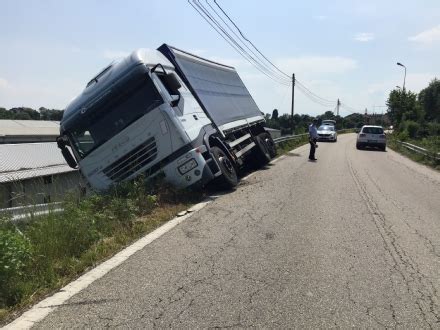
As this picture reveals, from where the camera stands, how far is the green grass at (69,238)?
14.5 ft

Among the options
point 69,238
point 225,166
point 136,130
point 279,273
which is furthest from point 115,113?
point 279,273

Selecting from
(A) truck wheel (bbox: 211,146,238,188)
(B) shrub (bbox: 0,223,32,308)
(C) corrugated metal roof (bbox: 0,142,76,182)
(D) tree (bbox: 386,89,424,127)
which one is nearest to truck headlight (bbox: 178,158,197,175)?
(A) truck wheel (bbox: 211,146,238,188)

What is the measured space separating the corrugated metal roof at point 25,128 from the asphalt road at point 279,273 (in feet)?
126

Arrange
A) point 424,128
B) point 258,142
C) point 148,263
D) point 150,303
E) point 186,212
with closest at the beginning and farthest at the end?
point 150,303 → point 148,263 → point 186,212 → point 258,142 → point 424,128

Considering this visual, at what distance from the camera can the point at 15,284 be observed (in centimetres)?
437

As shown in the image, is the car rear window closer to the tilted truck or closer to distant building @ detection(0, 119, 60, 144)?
the tilted truck

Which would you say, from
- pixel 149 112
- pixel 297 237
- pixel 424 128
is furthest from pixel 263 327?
pixel 424 128

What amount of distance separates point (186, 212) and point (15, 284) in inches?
166

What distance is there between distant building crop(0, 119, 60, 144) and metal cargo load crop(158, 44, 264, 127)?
29885mm

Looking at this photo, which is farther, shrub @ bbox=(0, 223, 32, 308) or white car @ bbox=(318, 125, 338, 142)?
white car @ bbox=(318, 125, 338, 142)

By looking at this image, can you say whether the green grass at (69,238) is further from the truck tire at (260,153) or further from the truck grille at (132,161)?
the truck tire at (260,153)

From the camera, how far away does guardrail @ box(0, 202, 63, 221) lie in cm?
593

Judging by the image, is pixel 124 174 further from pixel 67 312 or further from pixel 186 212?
pixel 67 312

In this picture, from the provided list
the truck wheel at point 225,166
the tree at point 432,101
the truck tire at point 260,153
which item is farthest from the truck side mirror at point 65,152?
the tree at point 432,101
